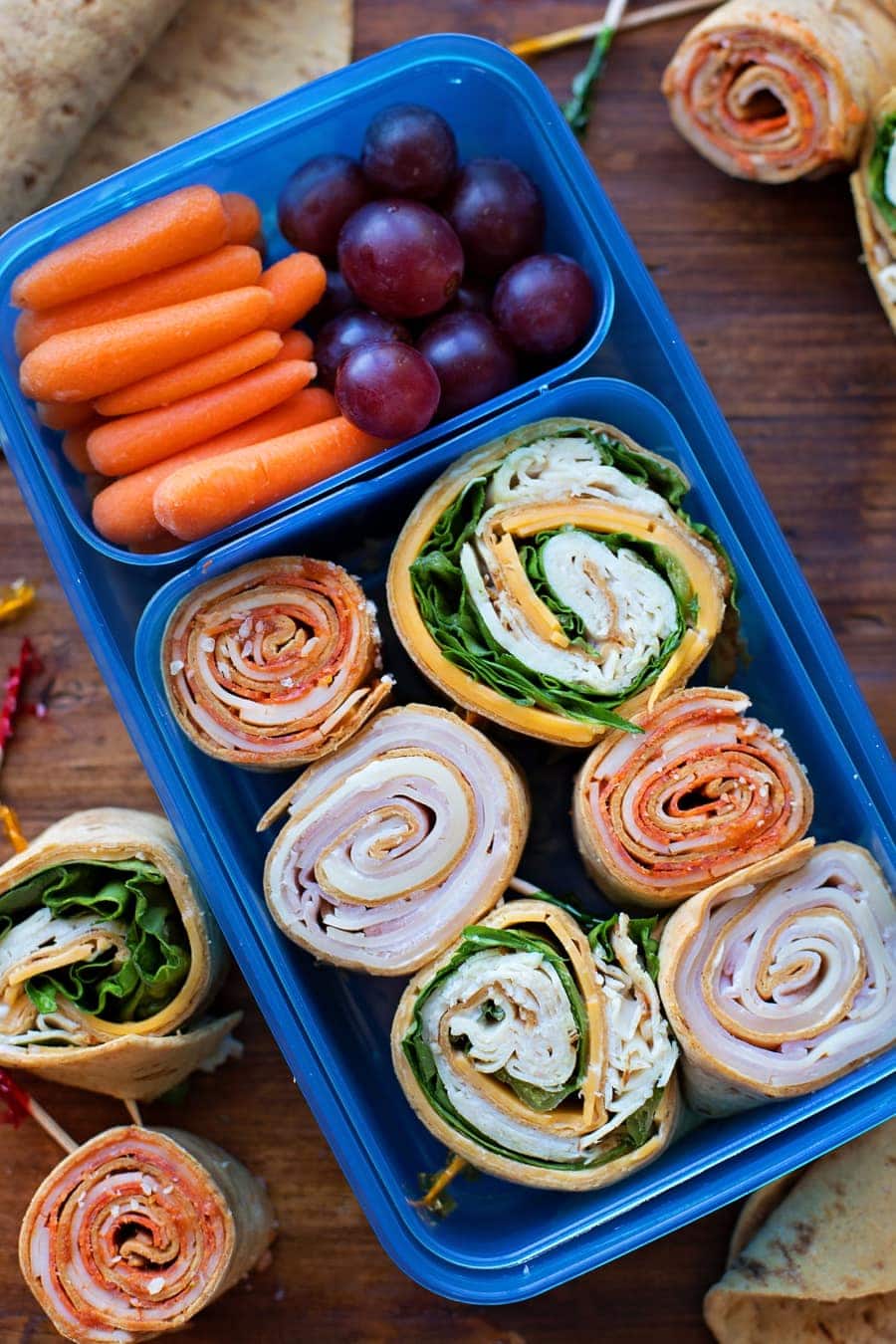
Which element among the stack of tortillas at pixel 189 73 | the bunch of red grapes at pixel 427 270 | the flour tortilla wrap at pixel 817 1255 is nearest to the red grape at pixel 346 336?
the bunch of red grapes at pixel 427 270

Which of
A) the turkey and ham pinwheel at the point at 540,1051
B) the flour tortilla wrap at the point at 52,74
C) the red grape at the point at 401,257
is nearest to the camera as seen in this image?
the turkey and ham pinwheel at the point at 540,1051

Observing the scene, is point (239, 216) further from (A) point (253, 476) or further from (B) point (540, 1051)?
(B) point (540, 1051)

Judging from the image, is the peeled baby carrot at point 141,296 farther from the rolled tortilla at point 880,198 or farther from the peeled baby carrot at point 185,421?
the rolled tortilla at point 880,198

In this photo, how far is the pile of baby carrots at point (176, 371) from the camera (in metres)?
1.55

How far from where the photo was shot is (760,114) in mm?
1797

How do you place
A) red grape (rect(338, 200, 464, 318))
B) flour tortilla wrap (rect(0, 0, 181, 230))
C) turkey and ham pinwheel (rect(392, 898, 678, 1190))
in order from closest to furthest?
1. turkey and ham pinwheel (rect(392, 898, 678, 1190))
2. red grape (rect(338, 200, 464, 318))
3. flour tortilla wrap (rect(0, 0, 181, 230))

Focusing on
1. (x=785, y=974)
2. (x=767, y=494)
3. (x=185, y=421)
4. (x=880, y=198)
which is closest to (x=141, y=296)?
(x=185, y=421)

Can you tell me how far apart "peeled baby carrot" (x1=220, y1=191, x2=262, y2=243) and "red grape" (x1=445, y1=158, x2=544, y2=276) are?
0.26 meters

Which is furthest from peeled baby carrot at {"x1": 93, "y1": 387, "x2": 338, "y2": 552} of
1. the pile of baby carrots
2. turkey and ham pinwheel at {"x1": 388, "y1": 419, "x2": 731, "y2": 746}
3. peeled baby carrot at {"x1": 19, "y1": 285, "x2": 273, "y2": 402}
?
turkey and ham pinwheel at {"x1": 388, "y1": 419, "x2": 731, "y2": 746}

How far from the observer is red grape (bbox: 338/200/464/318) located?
1569 mm

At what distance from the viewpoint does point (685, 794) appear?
1.54 meters

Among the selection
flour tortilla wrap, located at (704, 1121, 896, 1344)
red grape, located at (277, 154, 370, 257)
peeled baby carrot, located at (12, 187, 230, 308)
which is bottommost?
flour tortilla wrap, located at (704, 1121, 896, 1344)

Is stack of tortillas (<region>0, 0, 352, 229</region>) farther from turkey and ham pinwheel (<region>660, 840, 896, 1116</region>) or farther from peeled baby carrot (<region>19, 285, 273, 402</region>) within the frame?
turkey and ham pinwheel (<region>660, 840, 896, 1116</region>)

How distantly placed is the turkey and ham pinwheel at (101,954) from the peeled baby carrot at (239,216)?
782mm
